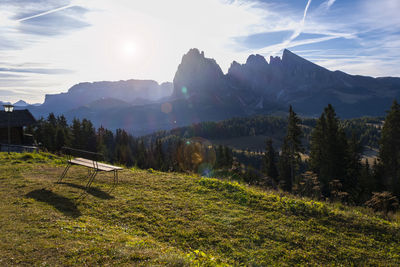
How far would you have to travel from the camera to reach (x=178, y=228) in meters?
7.16

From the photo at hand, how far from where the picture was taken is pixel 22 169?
43.8ft

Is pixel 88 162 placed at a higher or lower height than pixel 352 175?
higher

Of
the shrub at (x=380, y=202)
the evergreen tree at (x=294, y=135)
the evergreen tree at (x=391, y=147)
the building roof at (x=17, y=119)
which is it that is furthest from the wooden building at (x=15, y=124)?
the evergreen tree at (x=391, y=147)

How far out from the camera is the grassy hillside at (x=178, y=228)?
17.3ft

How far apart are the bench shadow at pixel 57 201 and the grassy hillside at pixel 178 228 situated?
31 mm

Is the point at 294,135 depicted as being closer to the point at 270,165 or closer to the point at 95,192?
the point at 270,165

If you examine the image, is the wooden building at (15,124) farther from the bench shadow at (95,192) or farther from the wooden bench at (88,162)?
the bench shadow at (95,192)

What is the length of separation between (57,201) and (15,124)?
29.4 metres

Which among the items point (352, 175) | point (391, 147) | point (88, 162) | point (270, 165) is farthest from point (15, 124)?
point (391, 147)

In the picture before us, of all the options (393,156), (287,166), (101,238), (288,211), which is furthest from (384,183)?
(101,238)

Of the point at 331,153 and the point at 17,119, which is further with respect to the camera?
the point at 331,153

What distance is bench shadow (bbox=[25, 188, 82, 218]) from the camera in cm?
765

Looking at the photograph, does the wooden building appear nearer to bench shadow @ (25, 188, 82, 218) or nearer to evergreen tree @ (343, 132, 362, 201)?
bench shadow @ (25, 188, 82, 218)

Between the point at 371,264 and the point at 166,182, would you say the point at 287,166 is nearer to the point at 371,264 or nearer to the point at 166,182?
the point at 166,182
